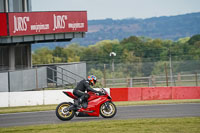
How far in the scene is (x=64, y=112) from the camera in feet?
49.0

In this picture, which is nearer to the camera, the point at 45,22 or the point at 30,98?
the point at 30,98

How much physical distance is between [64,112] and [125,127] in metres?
3.03

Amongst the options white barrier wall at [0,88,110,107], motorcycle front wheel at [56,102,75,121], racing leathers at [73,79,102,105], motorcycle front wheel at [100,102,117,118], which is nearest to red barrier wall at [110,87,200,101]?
white barrier wall at [0,88,110,107]

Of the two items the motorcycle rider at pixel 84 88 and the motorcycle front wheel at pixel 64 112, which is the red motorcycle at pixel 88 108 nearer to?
the motorcycle front wheel at pixel 64 112

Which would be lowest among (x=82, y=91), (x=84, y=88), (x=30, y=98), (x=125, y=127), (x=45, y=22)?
(x=125, y=127)

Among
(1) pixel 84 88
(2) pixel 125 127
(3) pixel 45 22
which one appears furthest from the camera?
(3) pixel 45 22

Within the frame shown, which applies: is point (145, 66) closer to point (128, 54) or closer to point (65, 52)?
point (128, 54)

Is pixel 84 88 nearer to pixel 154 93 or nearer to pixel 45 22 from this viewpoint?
pixel 154 93

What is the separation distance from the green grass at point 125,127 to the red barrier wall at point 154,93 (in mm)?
10078

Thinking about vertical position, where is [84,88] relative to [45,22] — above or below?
below

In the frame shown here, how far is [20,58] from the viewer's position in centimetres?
3556

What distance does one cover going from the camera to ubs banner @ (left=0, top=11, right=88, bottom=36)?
96.2ft

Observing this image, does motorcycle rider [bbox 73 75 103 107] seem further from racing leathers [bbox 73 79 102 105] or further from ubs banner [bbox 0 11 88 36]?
ubs banner [bbox 0 11 88 36]

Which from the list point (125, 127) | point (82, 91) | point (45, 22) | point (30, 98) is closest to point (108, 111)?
point (82, 91)
